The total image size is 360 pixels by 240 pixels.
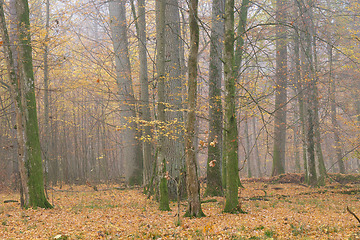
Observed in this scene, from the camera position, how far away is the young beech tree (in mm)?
7609

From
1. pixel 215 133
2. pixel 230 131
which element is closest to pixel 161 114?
pixel 230 131

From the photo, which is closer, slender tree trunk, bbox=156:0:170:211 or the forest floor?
the forest floor

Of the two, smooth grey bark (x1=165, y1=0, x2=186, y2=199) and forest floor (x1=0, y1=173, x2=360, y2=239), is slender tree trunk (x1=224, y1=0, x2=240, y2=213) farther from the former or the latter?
smooth grey bark (x1=165, y1=0, x2=186, y2=199)

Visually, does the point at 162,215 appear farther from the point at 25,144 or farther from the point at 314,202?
the point at 314,202

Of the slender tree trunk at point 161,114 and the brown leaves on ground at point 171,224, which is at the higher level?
the slender tree trunk at point 161,114

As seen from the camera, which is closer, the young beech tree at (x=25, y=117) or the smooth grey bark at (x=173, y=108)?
the young beech tree at (x=25, y=117)

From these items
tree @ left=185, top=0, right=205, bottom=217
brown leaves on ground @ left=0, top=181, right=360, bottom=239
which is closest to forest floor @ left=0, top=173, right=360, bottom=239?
brown leaves on ground @ left=0, top=181, right=360, bottom=239

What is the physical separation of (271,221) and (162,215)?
2.51 m

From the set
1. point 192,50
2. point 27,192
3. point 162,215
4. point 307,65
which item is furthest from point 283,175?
point 27,192

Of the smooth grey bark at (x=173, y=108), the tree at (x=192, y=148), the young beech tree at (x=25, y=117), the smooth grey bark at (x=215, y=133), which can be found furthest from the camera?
the smooth grey bark at (x=215, y=133)

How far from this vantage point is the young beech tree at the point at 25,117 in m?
7.61

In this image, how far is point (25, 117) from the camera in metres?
7.68

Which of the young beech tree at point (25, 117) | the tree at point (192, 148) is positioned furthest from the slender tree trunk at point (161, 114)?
the young beech tree at point (25, 117)

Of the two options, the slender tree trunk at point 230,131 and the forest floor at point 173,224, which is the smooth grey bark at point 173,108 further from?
the slender tree trunk at point 230,131
